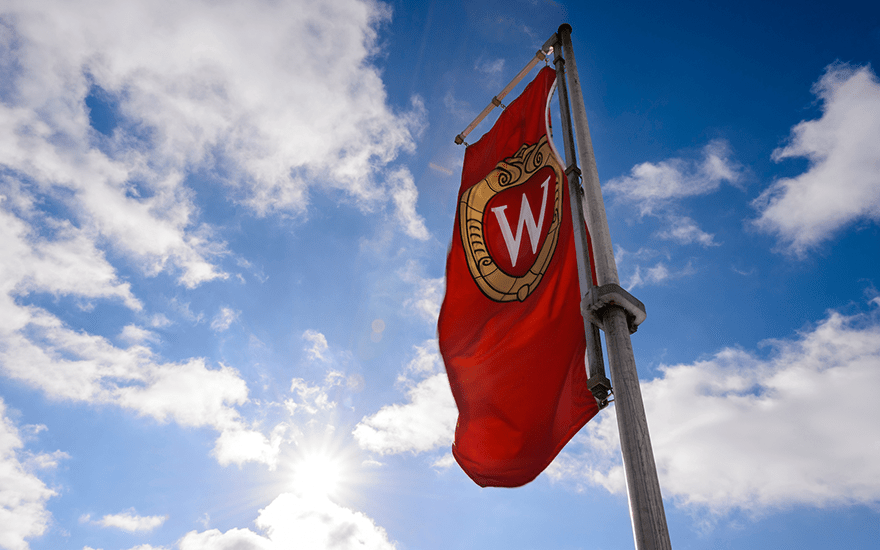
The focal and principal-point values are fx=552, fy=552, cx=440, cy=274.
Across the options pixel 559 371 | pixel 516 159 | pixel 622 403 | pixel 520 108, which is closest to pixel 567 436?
pixel 559 371

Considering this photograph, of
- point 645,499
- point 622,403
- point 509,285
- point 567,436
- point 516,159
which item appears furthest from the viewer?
point 516,159

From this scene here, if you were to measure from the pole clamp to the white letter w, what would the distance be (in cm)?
268

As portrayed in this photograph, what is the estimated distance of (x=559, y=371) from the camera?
290 inches

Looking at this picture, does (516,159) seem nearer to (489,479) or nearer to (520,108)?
(520,108)

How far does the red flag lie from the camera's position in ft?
24.5

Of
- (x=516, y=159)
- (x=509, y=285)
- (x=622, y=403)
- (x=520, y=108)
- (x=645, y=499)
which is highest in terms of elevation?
(x=520, y=108)

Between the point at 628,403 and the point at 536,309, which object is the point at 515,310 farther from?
the point at 628,403

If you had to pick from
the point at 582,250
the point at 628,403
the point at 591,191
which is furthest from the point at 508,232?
the point at 628,403

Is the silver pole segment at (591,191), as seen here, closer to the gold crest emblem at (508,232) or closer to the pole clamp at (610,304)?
the pole clamp at (610,304)

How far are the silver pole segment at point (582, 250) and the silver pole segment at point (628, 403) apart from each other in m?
0.13

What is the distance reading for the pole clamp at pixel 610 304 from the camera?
6066mm

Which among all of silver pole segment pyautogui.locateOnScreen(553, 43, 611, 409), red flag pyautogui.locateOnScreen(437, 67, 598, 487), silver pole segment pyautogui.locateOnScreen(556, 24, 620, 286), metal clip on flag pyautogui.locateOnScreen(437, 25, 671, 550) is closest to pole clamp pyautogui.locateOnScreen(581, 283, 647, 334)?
metal clip on flag pyautogui.locateOnScreen(437, 25, 671, 550)

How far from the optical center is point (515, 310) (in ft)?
29.0

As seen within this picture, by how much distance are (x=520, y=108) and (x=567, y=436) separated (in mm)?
6437
